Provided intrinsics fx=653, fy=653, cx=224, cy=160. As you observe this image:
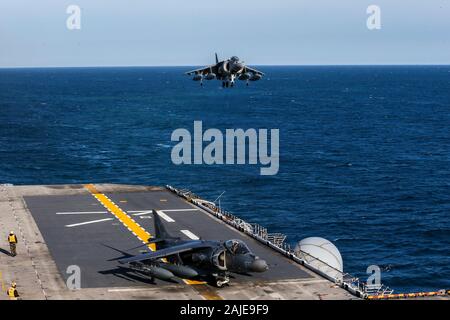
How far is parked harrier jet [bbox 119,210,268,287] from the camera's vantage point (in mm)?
45531

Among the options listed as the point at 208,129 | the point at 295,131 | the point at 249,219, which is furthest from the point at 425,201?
the point at 208,129

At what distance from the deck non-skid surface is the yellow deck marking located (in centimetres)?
56

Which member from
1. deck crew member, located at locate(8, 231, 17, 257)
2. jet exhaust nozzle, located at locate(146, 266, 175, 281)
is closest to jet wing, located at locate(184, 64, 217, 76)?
jet exhaust nozzle, located at locate(146, 266, 175, 281)

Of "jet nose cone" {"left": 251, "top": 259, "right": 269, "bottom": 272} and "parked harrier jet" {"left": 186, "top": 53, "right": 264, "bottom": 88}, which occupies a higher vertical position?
"parked harrier jet" {"left": 186, "top": 53, "right": 264, "bottom": 88}

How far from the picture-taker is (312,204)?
100875 millimetres

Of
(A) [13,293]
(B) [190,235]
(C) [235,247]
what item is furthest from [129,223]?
(A) [13,293]

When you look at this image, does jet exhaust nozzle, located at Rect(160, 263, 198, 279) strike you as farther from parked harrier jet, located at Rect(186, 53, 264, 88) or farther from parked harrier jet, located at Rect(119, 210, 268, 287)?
parked harrier jet, located at Rect(186, 53, 264, 88)

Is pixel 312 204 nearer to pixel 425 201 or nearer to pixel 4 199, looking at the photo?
pixel 425 201

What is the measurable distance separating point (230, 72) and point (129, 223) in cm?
1897

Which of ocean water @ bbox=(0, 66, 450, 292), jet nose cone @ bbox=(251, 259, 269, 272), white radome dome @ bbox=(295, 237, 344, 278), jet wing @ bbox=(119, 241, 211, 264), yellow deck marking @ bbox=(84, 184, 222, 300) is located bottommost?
ocean water @ bbox=(0, 66, 450, 292)

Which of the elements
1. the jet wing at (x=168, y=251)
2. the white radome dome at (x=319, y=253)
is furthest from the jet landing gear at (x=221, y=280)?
the white radome dome at (x=319, y=253)
